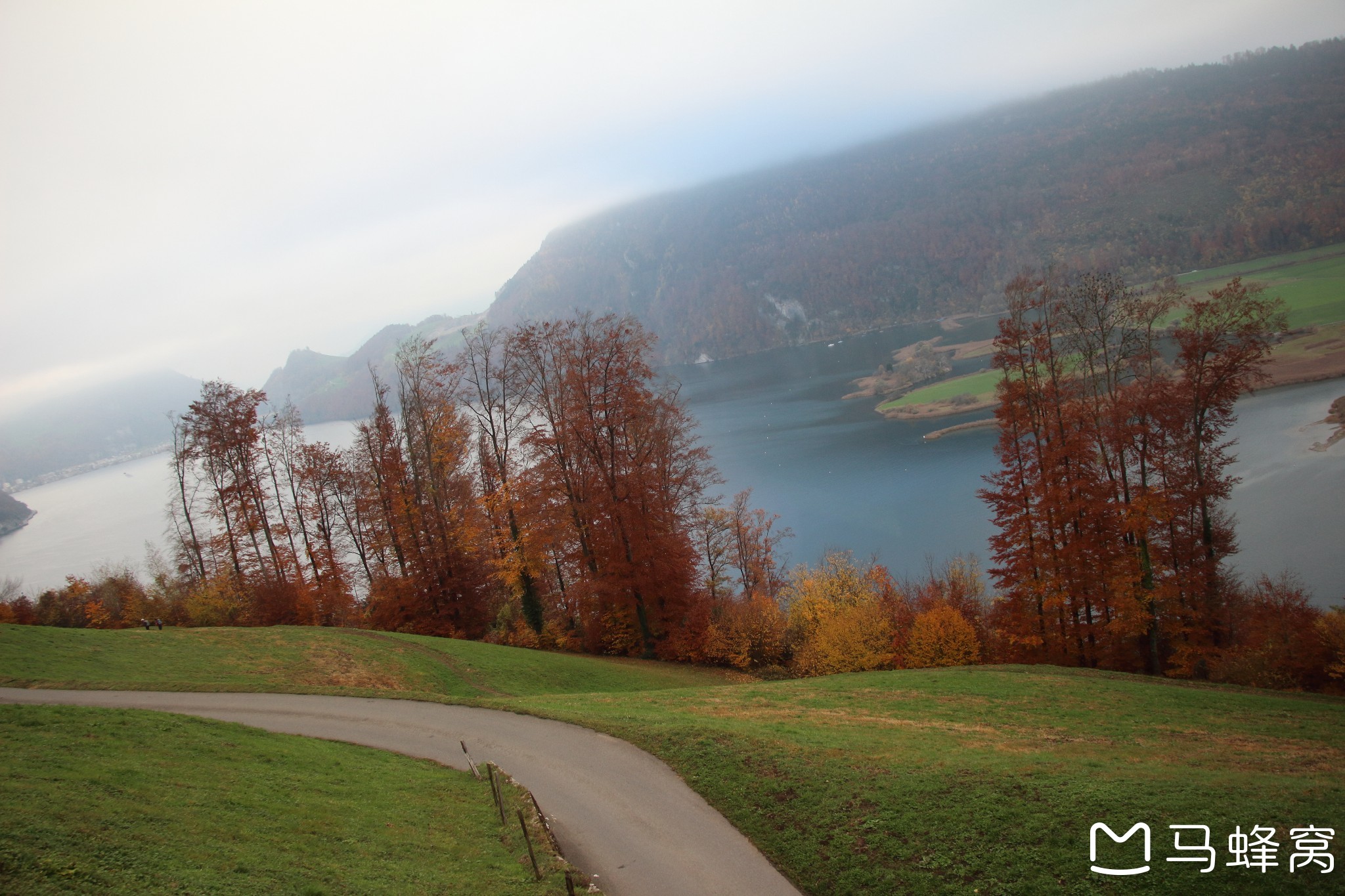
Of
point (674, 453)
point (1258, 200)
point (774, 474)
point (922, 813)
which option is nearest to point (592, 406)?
point (674, 453)

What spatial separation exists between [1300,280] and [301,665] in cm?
13274

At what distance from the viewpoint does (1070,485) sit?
23719 millimetres

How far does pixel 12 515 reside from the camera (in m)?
102

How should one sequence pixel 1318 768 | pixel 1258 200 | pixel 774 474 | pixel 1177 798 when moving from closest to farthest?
1. pixel 1177 798
2. pixel 1318 768
3. pixel 774 474
4. pixel 1258 200

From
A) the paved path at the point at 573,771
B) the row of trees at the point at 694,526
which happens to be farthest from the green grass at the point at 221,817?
the row of trees at the point at 694,526

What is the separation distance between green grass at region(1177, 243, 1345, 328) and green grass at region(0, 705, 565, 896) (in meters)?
79.7

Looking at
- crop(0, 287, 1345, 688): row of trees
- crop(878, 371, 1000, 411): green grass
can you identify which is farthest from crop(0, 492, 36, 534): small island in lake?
crop(878, 371, 1000, 411): green grass

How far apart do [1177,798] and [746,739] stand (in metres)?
7.36

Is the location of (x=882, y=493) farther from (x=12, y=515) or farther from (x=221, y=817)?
(x=12, y=515)

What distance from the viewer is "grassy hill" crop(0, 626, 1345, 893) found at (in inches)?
358

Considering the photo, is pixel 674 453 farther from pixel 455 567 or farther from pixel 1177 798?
pixel 1177 798

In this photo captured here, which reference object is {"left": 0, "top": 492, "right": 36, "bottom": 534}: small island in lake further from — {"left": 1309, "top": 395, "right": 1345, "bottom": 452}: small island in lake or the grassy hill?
{"left": 1309, "top": 395, "right": 1345, "bottom": 452}: small island in lake

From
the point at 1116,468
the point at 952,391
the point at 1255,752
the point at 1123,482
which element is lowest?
the point at 952,391

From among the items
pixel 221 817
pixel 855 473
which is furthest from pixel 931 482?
pixel 221 817
